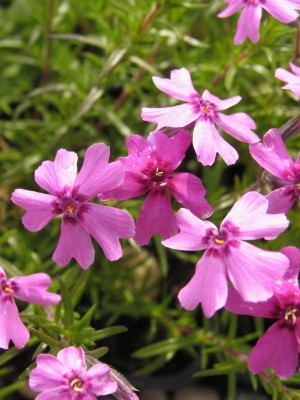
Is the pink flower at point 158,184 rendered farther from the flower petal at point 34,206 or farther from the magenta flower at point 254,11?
the magenta flower at point 254,11

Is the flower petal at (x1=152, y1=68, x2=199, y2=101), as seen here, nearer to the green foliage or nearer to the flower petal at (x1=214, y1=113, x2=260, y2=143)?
the flower petal at (x1=214, y1=113, x2=260, y2=143)

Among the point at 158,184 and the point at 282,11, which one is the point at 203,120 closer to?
the point at 158,184

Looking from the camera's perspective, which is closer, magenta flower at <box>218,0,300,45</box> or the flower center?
the flower center

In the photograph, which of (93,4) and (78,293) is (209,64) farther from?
(78,293)

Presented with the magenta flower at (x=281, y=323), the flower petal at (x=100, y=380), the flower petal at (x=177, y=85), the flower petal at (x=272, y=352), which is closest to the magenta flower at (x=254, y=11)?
the flower petal at (x=177, y=85)

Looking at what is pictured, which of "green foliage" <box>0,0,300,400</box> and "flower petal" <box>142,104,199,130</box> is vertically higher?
"flower petal" <box>142,104,199,130</box>

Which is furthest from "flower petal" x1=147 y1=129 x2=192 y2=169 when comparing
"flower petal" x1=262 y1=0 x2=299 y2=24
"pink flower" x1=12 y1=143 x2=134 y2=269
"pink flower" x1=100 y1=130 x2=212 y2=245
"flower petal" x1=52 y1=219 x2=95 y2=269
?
"flower petal" x1=262 y1=0 x2=299 y2=24

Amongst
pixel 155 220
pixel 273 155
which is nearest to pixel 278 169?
pixel 273 155
